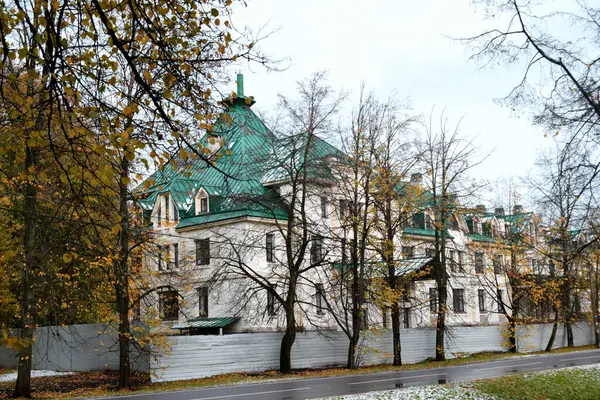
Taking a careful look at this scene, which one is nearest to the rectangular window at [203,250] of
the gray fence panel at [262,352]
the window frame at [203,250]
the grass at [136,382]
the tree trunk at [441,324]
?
the window frame at [203,250]

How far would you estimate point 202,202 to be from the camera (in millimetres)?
43438

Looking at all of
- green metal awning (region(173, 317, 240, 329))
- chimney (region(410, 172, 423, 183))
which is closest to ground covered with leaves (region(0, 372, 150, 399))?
green metal awning (region(173, 317, 240, 329))

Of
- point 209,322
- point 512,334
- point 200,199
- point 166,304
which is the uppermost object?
point 200,199

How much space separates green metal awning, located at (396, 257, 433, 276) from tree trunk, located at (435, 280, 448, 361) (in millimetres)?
1560

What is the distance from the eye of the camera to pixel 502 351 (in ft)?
147

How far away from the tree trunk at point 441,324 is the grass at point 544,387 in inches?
497

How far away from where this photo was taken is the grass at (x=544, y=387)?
17141mm

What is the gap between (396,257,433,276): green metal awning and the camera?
108 feet

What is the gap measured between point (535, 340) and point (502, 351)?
13.6ft

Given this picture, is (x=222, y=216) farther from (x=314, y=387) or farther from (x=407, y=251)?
(x=314, y=387)

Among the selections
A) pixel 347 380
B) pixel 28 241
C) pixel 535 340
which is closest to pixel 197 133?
pixel 28 241

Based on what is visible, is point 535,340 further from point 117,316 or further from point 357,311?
point 117,316

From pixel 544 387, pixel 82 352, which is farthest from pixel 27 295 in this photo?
pixel 82 352

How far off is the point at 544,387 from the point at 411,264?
15.8m
